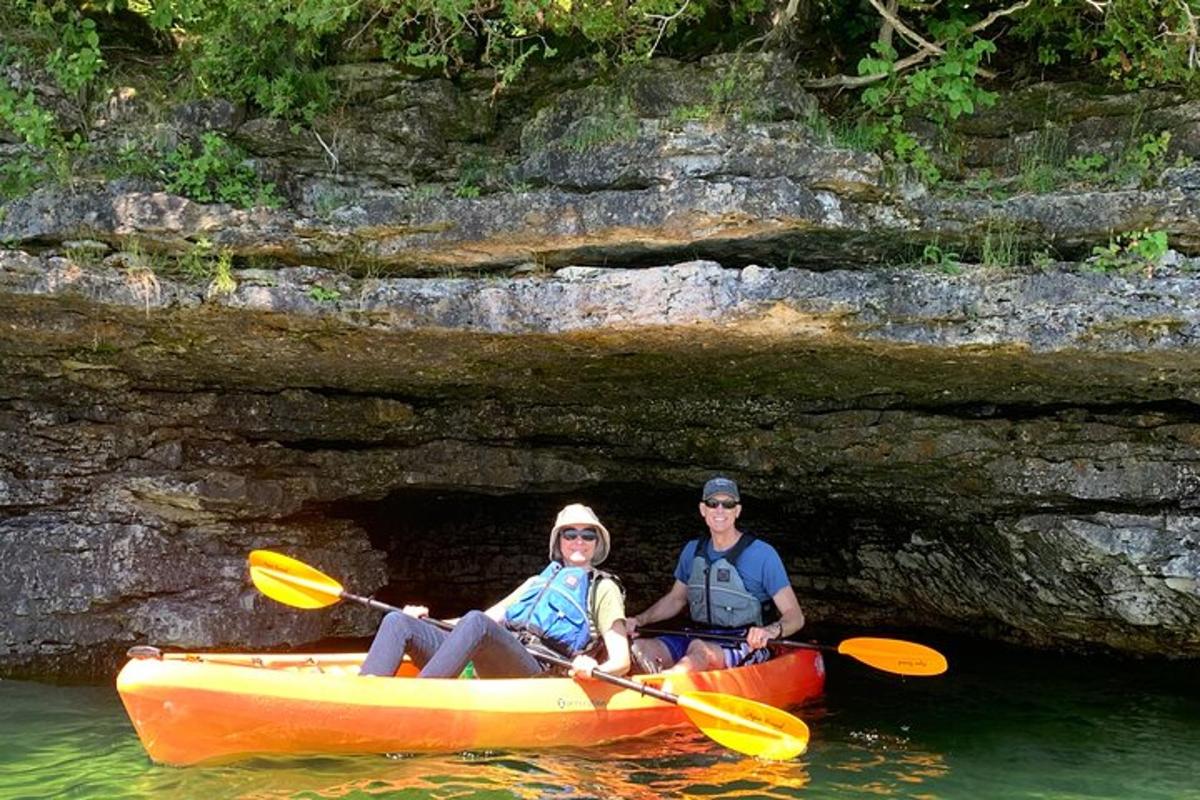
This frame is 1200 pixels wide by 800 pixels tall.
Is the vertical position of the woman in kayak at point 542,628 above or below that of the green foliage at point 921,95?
below

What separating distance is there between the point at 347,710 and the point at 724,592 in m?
2.61

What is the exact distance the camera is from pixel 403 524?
1106cm

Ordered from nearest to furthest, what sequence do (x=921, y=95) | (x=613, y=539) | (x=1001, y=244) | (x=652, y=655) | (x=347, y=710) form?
1. (x=347, y=710)
2. (x=1001, y=244)
3. (x=921, y=95)
4. (x=652, y=655)
5. (x=613, y=539)

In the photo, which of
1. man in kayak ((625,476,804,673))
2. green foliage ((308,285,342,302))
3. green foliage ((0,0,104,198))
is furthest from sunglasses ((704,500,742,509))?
green foliage ((0,0,104,198))

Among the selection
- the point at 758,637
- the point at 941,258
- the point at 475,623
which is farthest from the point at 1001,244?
the point at 475,623

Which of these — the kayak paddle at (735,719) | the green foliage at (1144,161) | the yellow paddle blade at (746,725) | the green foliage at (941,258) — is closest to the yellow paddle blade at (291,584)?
the kayak paddle at (735,719)

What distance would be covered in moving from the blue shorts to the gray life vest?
150 millimetres

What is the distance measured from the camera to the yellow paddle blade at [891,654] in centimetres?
672

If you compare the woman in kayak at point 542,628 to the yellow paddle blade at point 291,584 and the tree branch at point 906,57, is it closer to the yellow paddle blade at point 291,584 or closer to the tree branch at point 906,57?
the yellow paddle blade at point 291,584

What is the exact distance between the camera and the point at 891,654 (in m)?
6.77

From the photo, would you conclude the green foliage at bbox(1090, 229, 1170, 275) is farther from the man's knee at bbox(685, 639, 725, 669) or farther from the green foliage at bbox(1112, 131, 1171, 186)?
the man's knee at bbox(685, 639, 725, 669)

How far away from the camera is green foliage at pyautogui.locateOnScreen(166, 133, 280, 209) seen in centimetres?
597

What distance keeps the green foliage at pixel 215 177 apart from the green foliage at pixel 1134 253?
4.25 metres

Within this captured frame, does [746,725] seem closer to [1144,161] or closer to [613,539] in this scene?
[1144,161]
